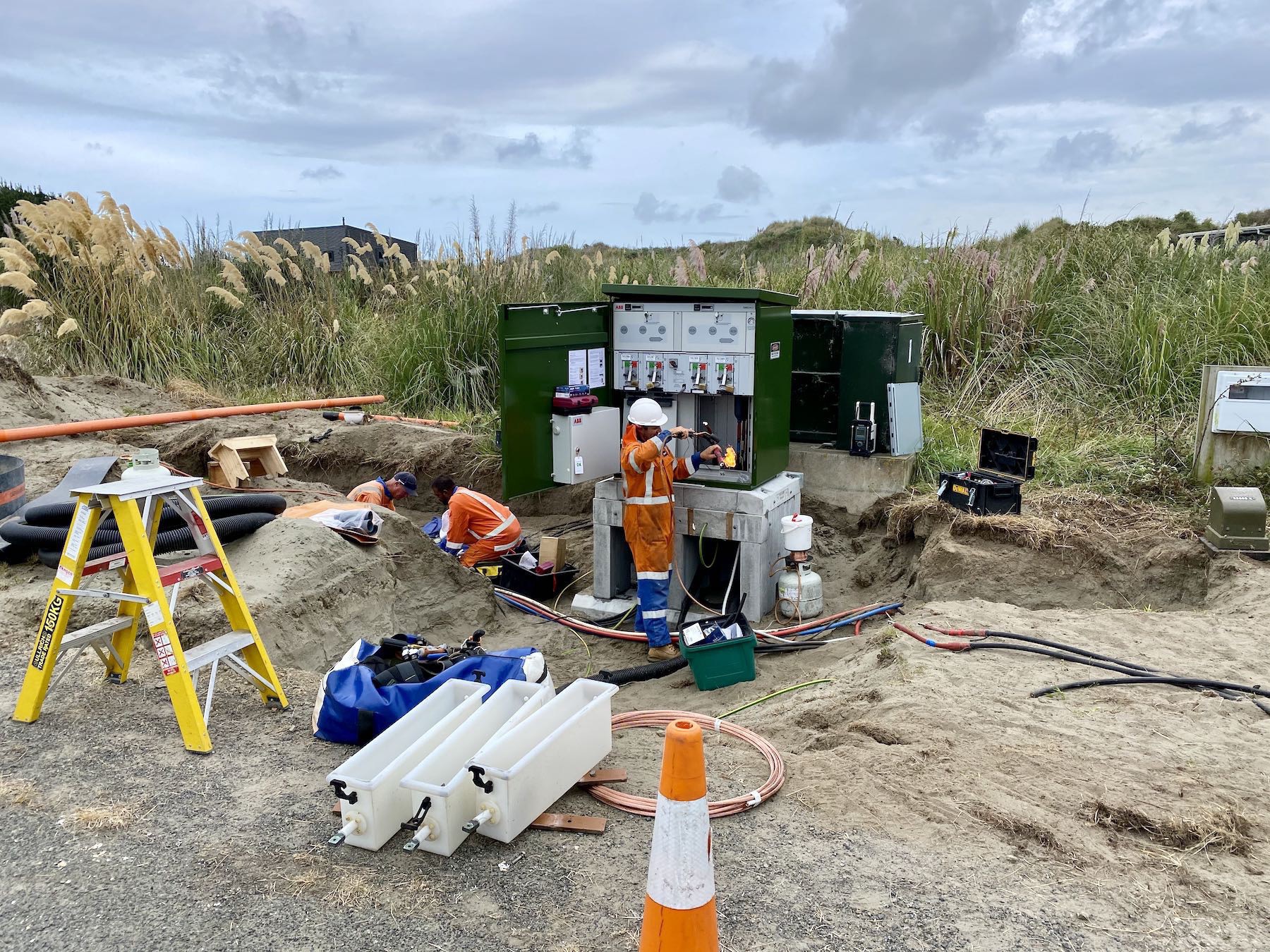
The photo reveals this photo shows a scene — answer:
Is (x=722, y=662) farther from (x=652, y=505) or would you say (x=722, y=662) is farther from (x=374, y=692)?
(x=374, y=692)

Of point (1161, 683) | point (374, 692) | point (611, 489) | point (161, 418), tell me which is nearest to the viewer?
point (374, 692)

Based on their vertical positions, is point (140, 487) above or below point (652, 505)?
above

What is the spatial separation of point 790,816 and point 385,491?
7189 millimetres

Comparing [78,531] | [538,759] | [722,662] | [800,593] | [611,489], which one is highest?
[78,531]

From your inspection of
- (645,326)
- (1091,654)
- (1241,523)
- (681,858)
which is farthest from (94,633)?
(1241,523)

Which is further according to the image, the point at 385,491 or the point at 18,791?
the point at 385,491

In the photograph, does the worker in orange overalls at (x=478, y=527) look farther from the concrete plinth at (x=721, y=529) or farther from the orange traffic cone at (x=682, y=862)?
the orange traffic cone at (x=682, y=862)

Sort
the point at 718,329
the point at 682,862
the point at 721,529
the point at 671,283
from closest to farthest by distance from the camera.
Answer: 1. the point at 682,862
2. the point at 718,329
3. the point at 721,529
4. the point at 671,283

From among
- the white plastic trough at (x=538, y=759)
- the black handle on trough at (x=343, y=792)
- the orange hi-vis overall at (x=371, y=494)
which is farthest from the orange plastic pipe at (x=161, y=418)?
the white plastic trough at (x=538, y=759)

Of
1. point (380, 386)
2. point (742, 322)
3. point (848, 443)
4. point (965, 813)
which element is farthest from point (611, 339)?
point (380, 386)

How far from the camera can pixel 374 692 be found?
4.61m

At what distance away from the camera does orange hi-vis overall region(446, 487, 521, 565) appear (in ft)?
32.4

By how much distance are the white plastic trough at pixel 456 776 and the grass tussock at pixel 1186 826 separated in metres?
2.40

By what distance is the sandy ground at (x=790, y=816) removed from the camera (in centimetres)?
331
